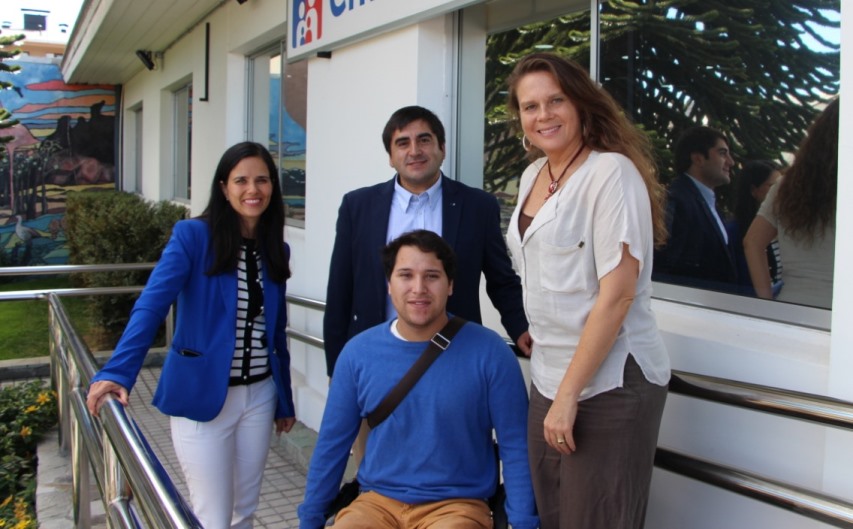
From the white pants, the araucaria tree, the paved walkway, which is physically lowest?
the paved walkway

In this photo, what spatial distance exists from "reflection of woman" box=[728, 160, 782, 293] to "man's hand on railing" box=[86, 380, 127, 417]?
1838 millimetres

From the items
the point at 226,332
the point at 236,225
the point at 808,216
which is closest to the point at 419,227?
the point at 236,225

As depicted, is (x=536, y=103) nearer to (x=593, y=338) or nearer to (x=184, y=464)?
(x=593, y=338)

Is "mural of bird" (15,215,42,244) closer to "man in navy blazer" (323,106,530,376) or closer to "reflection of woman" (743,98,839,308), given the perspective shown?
"man in navy blazer" (323,106,530,376)

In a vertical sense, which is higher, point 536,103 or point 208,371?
point 536,103

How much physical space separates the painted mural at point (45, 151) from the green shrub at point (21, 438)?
11.8 metres

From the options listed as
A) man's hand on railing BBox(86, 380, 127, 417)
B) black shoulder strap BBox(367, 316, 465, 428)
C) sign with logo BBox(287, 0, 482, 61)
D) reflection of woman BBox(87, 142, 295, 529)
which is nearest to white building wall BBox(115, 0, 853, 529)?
sign with logo BBox(287, 0, 482, 61)

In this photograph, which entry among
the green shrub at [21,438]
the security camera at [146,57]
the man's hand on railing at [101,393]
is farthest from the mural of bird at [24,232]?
the man's hand on railing at [101,393]

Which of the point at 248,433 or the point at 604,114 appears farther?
the point at 248,433

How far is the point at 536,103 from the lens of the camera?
1973 millimetres

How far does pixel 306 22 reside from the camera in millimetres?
4953

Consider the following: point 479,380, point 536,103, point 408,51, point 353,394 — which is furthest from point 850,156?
point 408,51

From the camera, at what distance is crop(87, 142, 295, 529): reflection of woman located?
2.55m

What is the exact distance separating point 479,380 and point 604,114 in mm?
795
